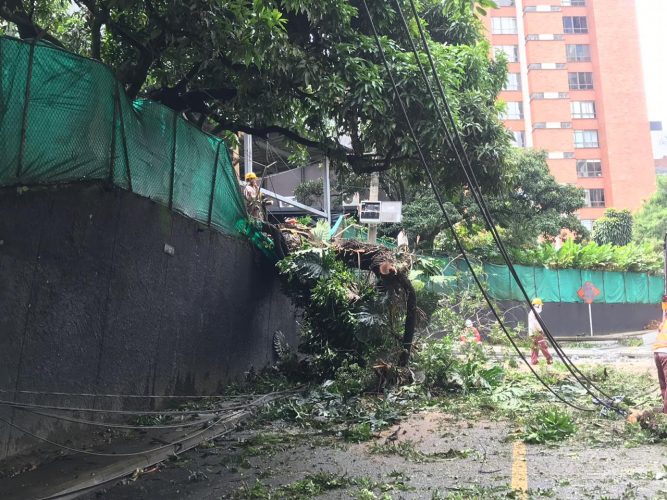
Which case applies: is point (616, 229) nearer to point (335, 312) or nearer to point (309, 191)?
point (309, 191)

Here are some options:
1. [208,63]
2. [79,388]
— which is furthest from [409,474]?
[208,63]

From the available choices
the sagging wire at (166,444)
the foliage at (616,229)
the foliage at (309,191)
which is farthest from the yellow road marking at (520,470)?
the foliage at (616,229)

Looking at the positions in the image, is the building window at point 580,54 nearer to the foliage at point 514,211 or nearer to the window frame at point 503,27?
the window frame at point 503,27

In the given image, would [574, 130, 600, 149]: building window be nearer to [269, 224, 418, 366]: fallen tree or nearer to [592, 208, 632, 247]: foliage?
[592, 208, 632, 247]: foliage

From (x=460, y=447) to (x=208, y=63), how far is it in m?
5.91

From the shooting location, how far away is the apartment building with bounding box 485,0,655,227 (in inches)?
2346

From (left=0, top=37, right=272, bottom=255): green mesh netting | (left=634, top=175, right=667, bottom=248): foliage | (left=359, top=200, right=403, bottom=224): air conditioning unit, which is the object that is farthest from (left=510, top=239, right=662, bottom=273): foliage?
(left=0, top=37, right=272, bottom=255): green mesh netting

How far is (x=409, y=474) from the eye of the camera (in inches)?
212

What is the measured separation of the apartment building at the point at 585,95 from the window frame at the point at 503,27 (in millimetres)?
210

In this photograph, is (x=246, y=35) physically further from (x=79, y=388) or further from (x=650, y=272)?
(x=650, y=272)

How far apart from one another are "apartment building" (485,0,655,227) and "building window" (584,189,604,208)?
96 millimetres

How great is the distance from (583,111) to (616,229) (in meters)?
25.0

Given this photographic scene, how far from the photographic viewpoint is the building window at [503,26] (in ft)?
212

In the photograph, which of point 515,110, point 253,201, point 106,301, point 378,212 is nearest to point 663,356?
point 106,301
